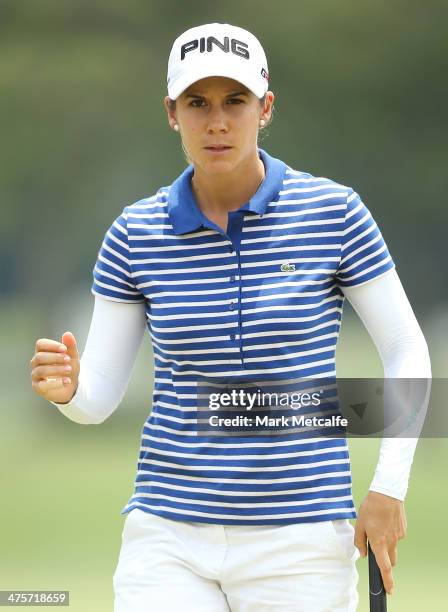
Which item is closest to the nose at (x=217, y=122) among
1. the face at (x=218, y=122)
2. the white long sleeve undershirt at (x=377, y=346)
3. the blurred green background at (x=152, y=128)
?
the face at (x=218, y=122)

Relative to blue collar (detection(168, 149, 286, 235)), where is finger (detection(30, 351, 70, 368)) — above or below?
below

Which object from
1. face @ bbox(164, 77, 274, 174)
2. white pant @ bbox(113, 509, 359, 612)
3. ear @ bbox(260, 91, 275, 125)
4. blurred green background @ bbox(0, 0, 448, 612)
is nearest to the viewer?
white pant @ bbox(113, 509, 359, 612)

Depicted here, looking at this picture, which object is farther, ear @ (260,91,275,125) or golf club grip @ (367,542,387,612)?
ear @ (260,91,275,125)

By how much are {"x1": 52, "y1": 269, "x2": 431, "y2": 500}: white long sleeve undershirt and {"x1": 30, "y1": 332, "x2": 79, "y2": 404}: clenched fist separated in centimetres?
6

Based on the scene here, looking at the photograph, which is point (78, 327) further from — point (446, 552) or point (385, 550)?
point (385, 550)

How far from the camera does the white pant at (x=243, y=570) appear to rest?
1.98 metres

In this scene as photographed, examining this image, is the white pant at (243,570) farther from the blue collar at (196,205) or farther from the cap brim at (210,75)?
the cap brim at (210,75)

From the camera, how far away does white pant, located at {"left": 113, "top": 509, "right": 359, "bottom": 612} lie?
1977 mm

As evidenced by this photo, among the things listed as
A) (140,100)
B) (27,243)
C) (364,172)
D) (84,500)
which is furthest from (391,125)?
(84,500)

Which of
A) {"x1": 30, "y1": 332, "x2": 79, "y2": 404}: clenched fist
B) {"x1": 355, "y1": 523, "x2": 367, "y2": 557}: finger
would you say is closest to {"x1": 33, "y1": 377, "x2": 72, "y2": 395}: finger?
{"x1": 30, "y1": 332, "x2": 79, "y2": 404}: clenched fist

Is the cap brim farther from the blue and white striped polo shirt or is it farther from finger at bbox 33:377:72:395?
finger at bbox 33:377:72:395

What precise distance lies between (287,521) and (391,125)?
25.4 feet

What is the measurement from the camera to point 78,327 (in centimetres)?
837

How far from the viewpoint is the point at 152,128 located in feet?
31.2
